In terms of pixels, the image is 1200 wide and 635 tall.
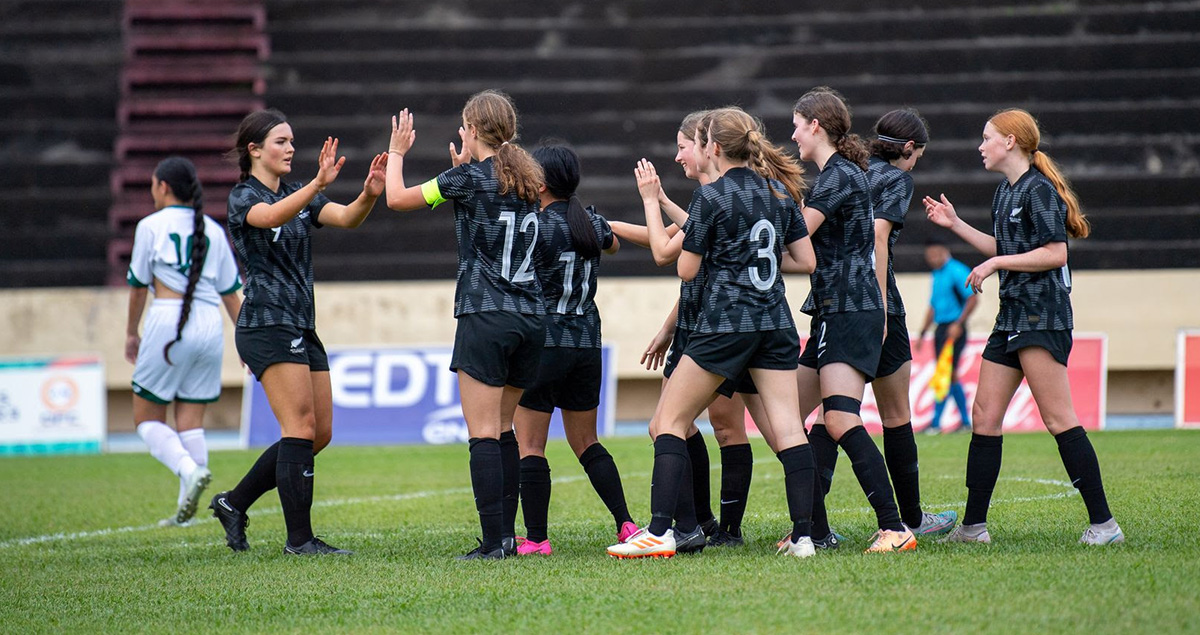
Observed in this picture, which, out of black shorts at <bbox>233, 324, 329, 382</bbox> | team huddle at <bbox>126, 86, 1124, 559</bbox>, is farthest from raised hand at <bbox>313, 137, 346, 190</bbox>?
black shorts at <bbox>233, 324, 329, 382</bbox>

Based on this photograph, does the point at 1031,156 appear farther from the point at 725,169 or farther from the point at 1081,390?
the point at 1081,390

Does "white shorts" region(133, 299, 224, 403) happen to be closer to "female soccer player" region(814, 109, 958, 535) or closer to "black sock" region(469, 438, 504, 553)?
"black sock" region(469, 438, 504, 553)

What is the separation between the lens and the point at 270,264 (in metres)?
5.97

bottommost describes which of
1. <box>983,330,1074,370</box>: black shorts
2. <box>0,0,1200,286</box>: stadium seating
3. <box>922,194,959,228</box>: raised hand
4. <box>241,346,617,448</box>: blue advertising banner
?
<box>241,346,617,448</box>: blue advertising banner

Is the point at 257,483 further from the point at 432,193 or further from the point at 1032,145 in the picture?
the point at 1032,145

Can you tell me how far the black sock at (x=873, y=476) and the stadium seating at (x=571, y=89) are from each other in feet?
36.7

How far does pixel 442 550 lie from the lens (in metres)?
6.00

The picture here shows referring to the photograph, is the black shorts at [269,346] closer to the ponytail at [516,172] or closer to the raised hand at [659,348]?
the ponytail at [516,172]

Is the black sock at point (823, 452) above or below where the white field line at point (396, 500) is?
above

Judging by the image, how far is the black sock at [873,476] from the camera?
5.30 m

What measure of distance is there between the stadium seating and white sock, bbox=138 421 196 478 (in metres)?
9.38

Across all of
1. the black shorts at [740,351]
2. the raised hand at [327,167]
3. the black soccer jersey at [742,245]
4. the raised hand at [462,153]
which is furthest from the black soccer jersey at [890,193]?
the raised hand at [327,167]

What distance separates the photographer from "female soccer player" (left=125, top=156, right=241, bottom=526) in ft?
24.8

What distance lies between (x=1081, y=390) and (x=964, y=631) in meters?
10.5
